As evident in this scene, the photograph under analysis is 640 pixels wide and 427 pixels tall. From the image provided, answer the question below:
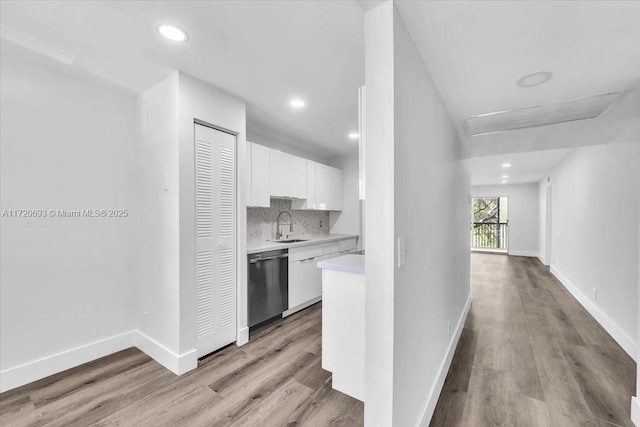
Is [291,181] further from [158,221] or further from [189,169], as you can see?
[158,221]

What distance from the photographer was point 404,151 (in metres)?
1.33

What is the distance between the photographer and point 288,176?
12.6 feet

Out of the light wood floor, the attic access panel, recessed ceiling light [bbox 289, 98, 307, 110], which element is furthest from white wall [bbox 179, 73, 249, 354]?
the attic access panel

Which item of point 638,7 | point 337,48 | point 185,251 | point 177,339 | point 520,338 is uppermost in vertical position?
point 337,48

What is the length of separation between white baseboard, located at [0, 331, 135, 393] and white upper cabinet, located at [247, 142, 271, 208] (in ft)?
5.95

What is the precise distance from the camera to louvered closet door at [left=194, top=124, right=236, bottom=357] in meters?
2.40

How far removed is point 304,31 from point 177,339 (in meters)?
2.43

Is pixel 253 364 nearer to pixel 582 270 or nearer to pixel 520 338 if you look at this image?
pixel 520 338

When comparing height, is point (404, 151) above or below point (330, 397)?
above

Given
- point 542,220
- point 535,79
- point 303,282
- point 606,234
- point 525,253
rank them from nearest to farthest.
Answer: point 535,79 → point 606,234 → point 303,282 → point 542,220 → point 525,253

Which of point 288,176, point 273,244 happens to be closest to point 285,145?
point 288,176

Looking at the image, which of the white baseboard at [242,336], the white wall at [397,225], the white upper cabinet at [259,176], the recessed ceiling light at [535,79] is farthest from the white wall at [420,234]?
the white upper cabinet at [259,176]

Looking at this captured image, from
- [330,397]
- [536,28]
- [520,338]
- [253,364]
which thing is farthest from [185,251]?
[520,338]

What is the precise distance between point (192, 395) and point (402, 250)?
6.03 feet
